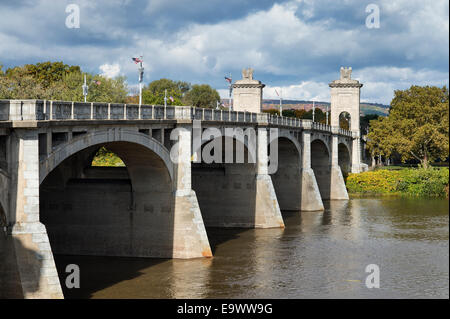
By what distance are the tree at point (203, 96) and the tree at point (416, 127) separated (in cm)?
7025

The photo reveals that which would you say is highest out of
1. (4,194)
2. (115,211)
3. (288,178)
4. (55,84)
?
(55,84)

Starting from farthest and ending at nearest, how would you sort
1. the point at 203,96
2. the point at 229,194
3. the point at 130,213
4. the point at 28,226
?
the point at 203,96 → the point at 229,194 → the point at 130,213 → the point at 28,226

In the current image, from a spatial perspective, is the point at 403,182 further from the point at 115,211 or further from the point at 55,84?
the point at 115,211

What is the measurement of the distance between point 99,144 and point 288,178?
36.6 metres

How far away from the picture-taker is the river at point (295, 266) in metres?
32.6

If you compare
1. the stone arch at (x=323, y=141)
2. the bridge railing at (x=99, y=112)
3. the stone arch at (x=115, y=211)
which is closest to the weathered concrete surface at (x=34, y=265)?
the bridge railing at (x=99, y=112)

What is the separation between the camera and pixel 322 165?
263 ft

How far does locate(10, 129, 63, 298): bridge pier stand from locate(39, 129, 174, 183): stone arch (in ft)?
2.68

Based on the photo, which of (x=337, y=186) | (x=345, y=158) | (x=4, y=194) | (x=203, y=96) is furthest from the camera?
(x=203, y=96)

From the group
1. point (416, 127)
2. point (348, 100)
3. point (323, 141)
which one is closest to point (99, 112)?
point (323, 141)

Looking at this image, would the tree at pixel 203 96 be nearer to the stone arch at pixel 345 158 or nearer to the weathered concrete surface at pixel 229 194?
the stone arch at pixel 345 158

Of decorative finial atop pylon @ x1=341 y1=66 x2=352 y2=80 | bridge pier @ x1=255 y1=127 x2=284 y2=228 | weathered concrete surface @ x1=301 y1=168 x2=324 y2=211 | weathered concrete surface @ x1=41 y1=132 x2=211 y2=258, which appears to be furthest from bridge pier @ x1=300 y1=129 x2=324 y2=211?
decorative finial atop pylon @ x1=341 y1=66 x2=352 y2=80

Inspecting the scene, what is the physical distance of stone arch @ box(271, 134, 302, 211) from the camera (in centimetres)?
6644
